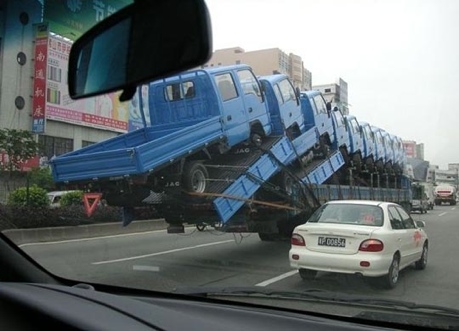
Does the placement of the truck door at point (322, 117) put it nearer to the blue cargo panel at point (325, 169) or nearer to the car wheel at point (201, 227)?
the blue cargo panel at point (325, 169)

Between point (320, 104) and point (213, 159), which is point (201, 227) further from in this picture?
point (320, 104)

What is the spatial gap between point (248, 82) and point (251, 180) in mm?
1449

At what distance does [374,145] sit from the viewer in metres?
12.5

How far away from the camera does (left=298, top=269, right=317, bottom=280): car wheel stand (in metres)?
5.18

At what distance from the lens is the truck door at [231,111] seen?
295 inches

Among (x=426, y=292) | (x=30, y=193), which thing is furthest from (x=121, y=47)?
(x=30, y=193)

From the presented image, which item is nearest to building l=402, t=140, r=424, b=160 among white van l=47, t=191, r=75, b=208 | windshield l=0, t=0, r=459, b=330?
→ windshield l=0, t=0, r=459, b=330

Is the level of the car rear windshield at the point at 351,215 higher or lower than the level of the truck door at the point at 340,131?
lower

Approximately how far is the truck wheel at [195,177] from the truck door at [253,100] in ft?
4.22

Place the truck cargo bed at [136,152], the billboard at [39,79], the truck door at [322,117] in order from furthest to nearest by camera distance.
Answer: the truck door at [322,117]
the truck cargo bed at [136,152]
the billboard at [39,79]

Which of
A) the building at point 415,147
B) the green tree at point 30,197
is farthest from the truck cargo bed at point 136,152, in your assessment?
the building at point 415,147

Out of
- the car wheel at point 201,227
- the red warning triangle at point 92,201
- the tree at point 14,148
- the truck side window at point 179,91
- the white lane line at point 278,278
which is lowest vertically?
the white lane line at point 278,278

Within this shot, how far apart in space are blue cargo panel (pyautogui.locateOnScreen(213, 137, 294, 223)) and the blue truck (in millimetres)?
15

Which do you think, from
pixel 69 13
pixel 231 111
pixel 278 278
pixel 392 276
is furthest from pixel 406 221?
pixel 69 13
